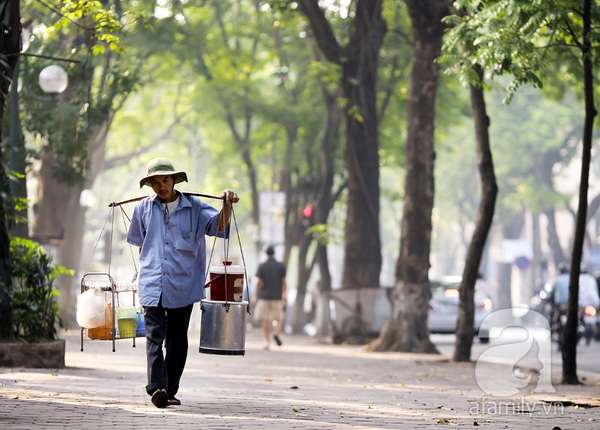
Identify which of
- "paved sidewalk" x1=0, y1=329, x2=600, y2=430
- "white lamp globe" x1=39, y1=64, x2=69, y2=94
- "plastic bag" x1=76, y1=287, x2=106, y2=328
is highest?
"white lamp globe" x1=39, y1=64, x2=69, y2=94

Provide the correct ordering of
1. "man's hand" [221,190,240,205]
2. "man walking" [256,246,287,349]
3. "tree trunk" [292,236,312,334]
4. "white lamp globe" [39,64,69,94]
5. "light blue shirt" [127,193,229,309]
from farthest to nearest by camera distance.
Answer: "tree trunk" [292,236,312,334] < "man walking" [256,246,287,349] < "white lamp globe" [39,64,69,94] < "light blue shirt" [127,193,229,309] < "man's hand" [221,190,240,205]

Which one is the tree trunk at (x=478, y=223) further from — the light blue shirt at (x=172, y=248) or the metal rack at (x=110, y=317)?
the metal rack at (x=110, y=317)

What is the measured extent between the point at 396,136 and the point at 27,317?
2154 centimetres

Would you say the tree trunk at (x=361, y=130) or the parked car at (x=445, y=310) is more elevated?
the tree trunk at (x=361, y=130)

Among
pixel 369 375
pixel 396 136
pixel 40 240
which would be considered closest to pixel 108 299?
pixel 369 375

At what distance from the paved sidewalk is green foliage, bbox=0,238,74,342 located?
0.56 m

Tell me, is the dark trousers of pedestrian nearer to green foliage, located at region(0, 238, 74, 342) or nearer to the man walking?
green foliage, located at region(0, 238, 74, 342)

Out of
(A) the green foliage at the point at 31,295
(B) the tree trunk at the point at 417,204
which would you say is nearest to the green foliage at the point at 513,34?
(A) the green foliage at the point at 31,295

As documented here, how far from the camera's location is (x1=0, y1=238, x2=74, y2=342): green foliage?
13879 millimetres

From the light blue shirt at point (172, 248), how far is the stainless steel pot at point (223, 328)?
0.24 metres

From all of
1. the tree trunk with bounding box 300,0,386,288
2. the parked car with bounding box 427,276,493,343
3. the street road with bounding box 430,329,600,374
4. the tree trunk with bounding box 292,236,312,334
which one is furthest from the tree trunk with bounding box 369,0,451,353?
the tree trunk with bounding box 292,236,312,334

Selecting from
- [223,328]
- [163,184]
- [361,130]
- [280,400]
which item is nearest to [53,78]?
[361,130]

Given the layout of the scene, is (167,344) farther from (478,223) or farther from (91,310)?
(478,223)

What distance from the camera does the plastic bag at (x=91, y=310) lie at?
9.51m
